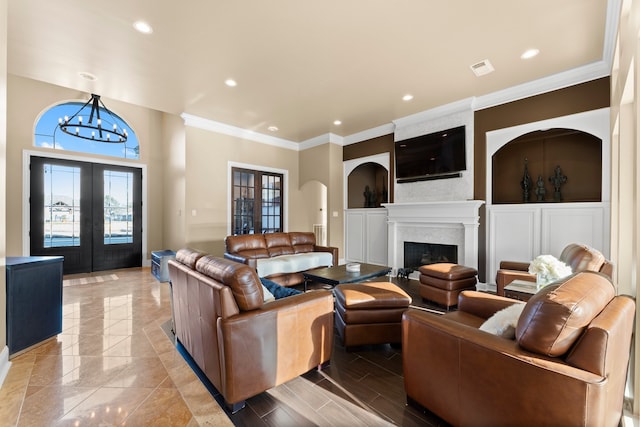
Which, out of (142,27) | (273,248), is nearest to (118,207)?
(273,248)

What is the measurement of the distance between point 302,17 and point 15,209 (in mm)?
6026

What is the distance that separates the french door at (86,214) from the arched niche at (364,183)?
4.90m

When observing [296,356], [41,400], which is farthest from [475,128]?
[41,400]

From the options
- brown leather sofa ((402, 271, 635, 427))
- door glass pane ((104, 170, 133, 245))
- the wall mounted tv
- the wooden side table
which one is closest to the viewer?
brown leather sofa ((402, 271, 635, 427))

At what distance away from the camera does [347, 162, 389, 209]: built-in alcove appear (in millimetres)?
6609

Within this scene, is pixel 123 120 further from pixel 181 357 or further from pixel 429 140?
pixel 429 140

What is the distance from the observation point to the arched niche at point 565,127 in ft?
11.2

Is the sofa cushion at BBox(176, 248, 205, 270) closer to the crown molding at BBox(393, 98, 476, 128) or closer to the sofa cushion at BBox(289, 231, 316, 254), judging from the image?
the sofa cushion at BBox(289, 231, 316, 254)

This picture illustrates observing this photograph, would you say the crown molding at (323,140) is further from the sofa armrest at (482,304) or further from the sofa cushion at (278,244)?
the sofa armrest at (482,304)

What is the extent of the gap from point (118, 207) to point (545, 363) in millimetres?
7426

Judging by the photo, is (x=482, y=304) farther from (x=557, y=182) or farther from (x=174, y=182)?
(x=174, y=182)

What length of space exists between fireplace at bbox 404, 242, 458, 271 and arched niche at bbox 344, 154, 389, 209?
57.5 inches

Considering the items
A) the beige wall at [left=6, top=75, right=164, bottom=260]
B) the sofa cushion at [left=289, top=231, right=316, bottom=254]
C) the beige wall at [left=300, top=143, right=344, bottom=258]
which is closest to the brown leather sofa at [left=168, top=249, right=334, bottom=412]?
the sofa cushion at [left=289, top=231, right=316, bottom=254]

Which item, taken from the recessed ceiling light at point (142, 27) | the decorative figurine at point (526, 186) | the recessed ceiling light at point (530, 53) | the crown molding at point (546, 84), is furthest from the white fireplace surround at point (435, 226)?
the recessed ceiling light at point (142, 27)
